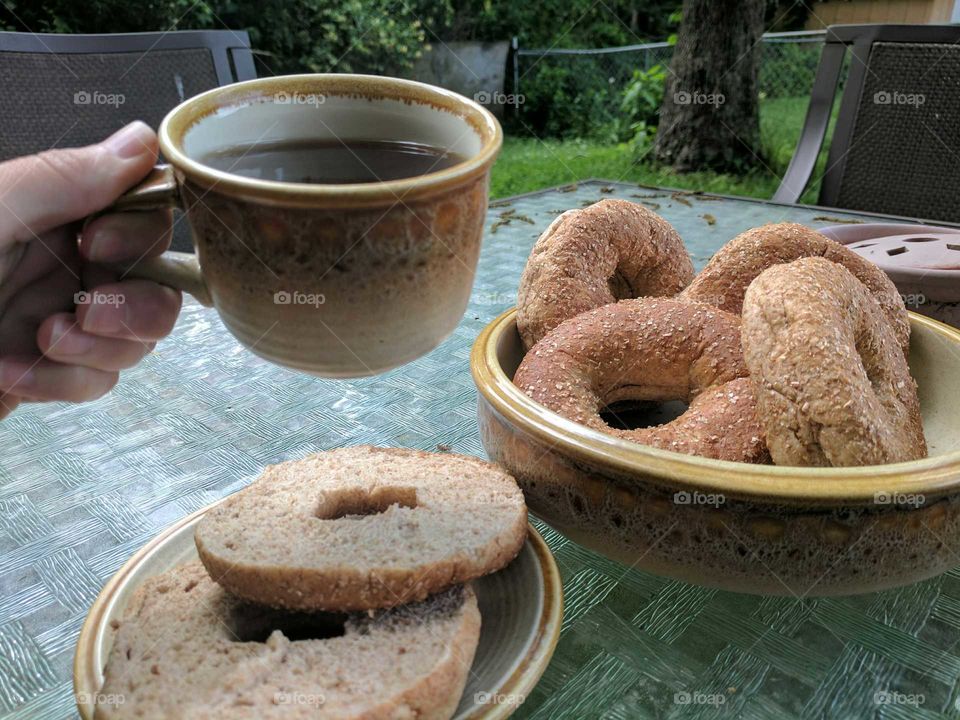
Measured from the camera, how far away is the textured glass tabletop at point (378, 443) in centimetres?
52

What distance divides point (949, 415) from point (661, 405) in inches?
11.5

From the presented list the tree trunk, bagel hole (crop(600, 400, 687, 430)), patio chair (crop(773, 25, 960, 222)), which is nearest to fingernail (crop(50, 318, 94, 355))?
bagel hole (crop(600, 400, 687, 430))

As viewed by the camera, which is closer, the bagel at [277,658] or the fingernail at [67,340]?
the bagel at [277,658]

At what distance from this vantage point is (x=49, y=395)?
0.72m

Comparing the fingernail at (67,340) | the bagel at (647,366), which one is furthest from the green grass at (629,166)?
the fingernail at (67,340)

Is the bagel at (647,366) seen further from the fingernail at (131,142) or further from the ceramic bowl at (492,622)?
the fingernail at (131,142)

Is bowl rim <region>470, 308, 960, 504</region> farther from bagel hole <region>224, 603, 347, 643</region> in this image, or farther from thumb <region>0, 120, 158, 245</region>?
thumb <region>0, 120, 158, 245</region>

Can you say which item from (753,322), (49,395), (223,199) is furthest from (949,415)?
(49,395)

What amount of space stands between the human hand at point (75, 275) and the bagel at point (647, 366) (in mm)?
347

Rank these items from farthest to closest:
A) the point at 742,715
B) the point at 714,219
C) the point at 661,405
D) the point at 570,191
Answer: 1. the point at 570,191
2. the point at 714,219
3. the point at 661,405
4. the point at 742,715

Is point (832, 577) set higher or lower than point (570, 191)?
higher

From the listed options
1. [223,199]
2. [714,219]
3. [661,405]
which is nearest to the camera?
[223,199]

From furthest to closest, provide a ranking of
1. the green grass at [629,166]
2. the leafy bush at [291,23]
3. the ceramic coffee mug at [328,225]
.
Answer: the green grass at [629,166] < the leafy bush at [291,23] < the ceramic coffee mug at [328,225]

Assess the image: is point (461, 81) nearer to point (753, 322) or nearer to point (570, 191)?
point (570, 191)
